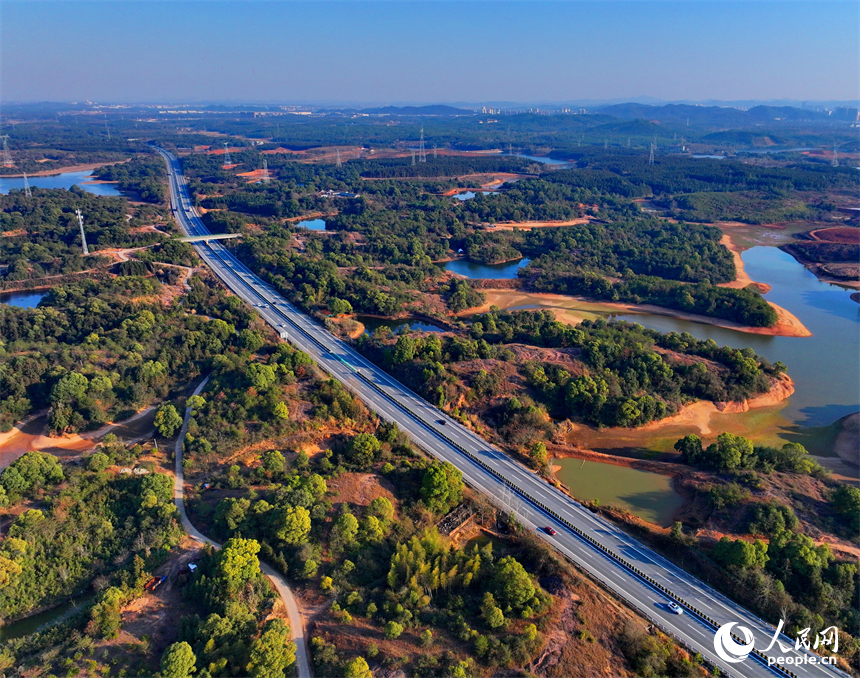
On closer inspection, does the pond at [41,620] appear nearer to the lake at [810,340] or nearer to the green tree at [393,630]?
the green tree at [393,630]

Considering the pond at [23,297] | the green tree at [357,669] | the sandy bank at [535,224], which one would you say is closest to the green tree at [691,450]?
the green tree at [357,669]

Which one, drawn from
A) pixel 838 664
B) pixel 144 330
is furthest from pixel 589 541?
pixel 144 330

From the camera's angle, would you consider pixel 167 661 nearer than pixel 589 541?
Yes

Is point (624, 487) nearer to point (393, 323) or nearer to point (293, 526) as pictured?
point (293, 526)

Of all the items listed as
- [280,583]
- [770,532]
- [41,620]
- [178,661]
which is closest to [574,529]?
[770,532]

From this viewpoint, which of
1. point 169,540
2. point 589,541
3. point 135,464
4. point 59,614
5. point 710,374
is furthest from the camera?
point 710,374

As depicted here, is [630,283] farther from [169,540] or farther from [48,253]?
[48,253]

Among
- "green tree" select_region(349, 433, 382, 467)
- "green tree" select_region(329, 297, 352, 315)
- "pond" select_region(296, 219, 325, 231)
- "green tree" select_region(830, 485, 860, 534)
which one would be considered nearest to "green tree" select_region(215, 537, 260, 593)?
"green tree" select_region(349, 433, 382, 467)
